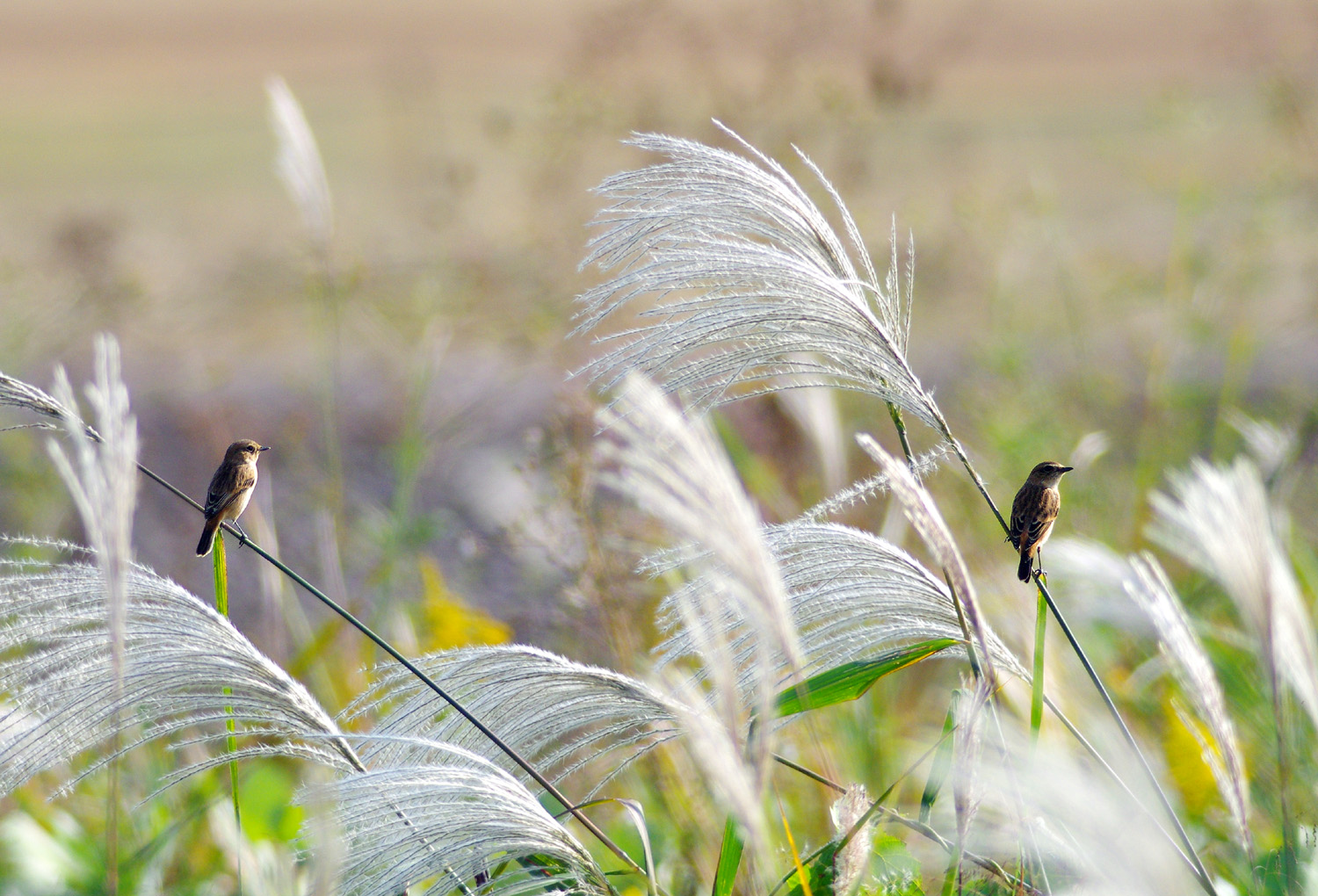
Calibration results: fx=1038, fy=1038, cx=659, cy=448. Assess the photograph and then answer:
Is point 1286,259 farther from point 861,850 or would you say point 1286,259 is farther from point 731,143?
point 861,850

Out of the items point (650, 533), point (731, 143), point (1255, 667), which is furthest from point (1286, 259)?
point (650, 533)

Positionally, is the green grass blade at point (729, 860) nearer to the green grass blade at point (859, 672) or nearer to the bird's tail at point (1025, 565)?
the green grass blade at point (859, 672)

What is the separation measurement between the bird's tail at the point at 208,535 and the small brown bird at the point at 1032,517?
0.90 metres

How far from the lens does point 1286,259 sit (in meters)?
5.75

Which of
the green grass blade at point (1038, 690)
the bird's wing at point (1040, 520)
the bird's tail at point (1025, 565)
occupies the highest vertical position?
the bird's wing at point (1040, 520)

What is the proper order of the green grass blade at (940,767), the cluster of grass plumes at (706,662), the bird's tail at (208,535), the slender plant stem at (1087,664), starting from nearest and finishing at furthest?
the cluster of grass plumes at (706,662)
the slender plant stem at (1087,664)
the green grass blade at (940,767)
the bird's tail at (208,535)

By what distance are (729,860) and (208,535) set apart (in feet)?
2.37

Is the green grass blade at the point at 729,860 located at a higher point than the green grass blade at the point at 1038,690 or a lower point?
lower

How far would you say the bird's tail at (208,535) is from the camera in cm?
122

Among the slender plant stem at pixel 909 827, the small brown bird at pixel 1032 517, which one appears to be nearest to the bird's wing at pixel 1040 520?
the small brown bird at pixel 1032 517

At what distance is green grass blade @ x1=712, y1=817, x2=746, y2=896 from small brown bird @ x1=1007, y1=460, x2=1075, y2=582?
0.42m

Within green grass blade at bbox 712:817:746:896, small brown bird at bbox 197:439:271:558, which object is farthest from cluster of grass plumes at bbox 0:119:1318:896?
small brown bird at bbox 197:439:271:558

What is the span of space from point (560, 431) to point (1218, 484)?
5.98 ft

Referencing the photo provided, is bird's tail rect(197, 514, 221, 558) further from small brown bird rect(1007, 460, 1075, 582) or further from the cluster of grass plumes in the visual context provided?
small brown bird rect(1007, 460, 1075, 582)
